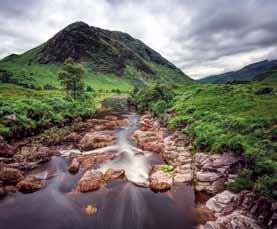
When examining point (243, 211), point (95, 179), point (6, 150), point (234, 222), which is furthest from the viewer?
point (6, 150)

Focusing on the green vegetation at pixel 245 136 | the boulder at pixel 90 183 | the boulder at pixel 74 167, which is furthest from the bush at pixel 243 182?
the boulder at pixel 74 167

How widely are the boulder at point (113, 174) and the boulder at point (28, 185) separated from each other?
757 cm

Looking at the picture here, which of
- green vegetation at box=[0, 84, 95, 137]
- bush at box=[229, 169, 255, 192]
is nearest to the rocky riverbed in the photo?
bush at box=[229, 169, 255, 192]

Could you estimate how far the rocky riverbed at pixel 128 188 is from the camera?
1727 cm

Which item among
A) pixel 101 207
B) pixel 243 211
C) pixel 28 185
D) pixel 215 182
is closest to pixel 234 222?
pixel 243 211

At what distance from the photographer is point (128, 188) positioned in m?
22.6

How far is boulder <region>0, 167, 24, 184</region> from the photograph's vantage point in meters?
22.8

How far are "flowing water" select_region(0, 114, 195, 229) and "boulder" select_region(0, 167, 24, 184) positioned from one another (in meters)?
2.32

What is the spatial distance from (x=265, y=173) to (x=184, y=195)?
8.00m

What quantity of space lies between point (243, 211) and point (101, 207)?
12.8 metres

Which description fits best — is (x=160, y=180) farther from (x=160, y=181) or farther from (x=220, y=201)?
(x=220, y=201)

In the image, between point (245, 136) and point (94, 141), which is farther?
point (94, 141)

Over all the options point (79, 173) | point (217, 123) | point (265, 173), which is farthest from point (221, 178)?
point (79, 173)

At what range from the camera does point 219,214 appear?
56.0ft
